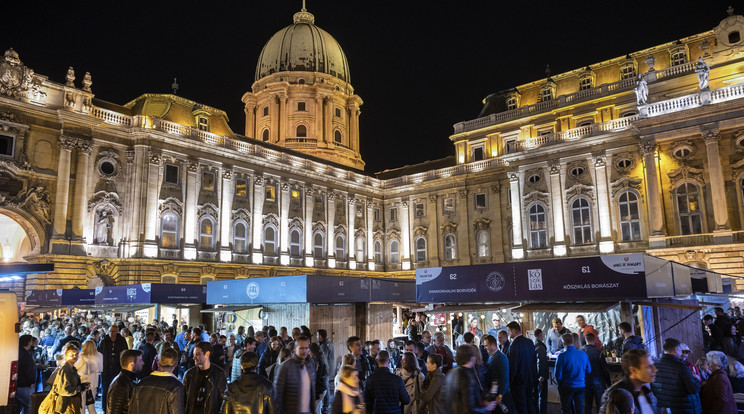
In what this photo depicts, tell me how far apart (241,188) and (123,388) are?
3683cm

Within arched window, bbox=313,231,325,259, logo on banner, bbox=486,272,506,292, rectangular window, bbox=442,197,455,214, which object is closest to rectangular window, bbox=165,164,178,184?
arched window, bbox=313,231,325,259

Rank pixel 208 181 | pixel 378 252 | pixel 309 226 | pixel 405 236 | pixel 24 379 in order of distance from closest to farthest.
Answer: pixel 24 379
pixel 208 181
pixel 309 226
pixel 405 236
pixel 378 252

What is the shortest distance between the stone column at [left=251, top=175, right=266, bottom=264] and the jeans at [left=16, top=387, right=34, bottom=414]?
31.7m

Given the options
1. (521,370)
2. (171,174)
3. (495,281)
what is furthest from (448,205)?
(521,370)

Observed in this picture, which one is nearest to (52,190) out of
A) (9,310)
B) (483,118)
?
(9,310)

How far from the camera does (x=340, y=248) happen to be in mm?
50281

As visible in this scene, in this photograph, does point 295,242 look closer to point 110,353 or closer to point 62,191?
point 62,191

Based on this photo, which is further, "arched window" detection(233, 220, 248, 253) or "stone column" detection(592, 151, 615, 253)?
"arched window" detection(233, 220, 248, 253)

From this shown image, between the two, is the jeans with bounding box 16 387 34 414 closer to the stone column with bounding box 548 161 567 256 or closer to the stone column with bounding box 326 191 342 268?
the stone column with bounding box 548 161 567 256

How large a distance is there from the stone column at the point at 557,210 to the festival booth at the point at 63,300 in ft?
103

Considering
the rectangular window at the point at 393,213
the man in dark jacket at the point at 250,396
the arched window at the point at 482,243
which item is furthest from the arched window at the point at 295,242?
the man in dark jacket at the point at 250,396

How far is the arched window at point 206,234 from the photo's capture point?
3981 centimetres

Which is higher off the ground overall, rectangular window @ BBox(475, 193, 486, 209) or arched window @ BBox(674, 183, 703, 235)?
rectangular window @ BBox(475, 193, 486, 209)

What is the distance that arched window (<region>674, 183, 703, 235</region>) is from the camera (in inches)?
1350
